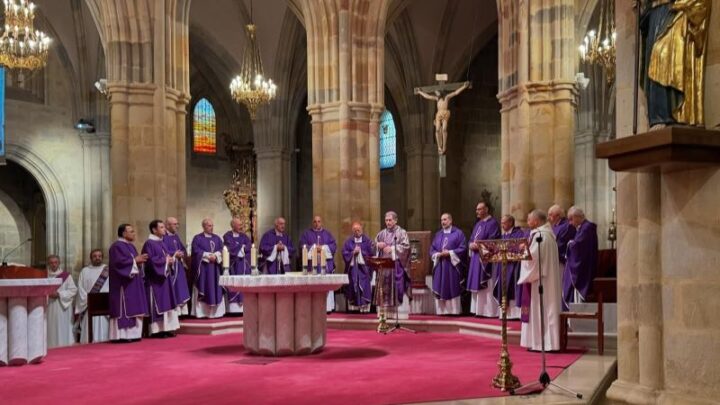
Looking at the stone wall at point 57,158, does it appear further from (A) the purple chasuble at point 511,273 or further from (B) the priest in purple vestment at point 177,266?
A: (A) the purple chasuble at point 511,273

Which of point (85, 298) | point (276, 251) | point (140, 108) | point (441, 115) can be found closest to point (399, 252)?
point (276, 251)

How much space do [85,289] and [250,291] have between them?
22.6ft

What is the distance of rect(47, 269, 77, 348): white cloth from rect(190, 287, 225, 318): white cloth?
2499 millimetres

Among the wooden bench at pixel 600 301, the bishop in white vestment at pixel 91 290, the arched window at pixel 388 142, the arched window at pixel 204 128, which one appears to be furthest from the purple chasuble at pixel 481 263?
the arched window at pixel 204 128

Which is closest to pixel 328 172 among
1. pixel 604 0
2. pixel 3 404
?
pixel 604 0

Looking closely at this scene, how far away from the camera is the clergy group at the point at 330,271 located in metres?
10.4

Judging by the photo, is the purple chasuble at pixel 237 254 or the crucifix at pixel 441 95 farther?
the crucifix at pixel 441 95

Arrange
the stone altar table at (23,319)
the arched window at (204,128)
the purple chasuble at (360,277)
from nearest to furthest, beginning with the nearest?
1. the stone altar table at (23,319)
2. the purple chasuble at (360,277)
3. the arched window at (204,128)

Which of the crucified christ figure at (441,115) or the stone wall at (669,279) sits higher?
the crucified christ figure at (441,115)

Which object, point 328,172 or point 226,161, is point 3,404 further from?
point 226,161

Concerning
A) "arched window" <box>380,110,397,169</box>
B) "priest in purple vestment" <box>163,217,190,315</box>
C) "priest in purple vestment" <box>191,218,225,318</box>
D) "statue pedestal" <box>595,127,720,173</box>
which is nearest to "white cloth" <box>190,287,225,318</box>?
"priest in purple vestment" <box>191,218,225,318</box>

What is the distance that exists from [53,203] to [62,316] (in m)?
9.26

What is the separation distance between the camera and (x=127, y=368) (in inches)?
373

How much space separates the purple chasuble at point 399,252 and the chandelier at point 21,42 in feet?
24.6
